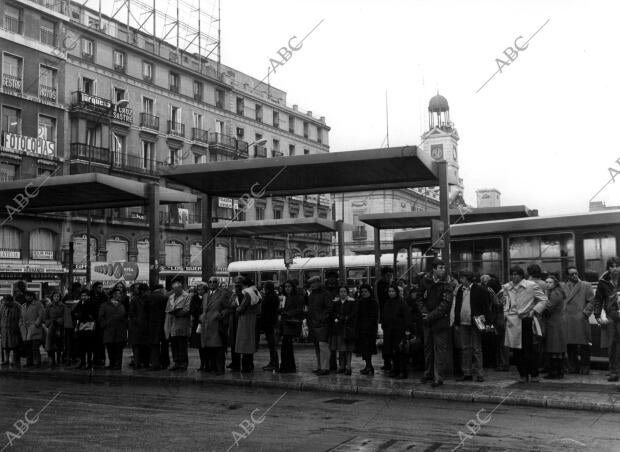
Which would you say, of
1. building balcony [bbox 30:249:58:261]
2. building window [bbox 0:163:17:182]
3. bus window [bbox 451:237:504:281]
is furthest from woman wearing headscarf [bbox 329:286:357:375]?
building balcony [bbox 30:249:58:261]

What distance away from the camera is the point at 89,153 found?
147ft

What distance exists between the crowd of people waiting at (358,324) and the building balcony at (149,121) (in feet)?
121

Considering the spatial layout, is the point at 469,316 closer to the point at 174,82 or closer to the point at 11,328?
the point at 11,328

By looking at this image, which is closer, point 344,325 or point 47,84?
point 344,325

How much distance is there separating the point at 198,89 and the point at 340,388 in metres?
49.7

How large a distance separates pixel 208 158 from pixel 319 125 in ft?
67.2

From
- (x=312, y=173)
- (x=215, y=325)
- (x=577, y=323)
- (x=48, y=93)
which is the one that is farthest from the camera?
(x=48, y=93)

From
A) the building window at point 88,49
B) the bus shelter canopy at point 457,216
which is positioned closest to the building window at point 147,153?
the building window at point 88,49

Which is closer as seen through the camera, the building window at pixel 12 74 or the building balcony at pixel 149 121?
the building window at pixel 12 74

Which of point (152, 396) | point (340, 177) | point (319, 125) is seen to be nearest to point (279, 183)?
point (340, 177)

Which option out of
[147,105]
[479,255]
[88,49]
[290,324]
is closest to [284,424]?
[290,324]

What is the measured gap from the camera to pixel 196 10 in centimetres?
5288

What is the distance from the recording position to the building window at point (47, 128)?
140 feet

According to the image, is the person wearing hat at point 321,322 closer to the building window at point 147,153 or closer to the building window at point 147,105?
the building window at point 147,153
